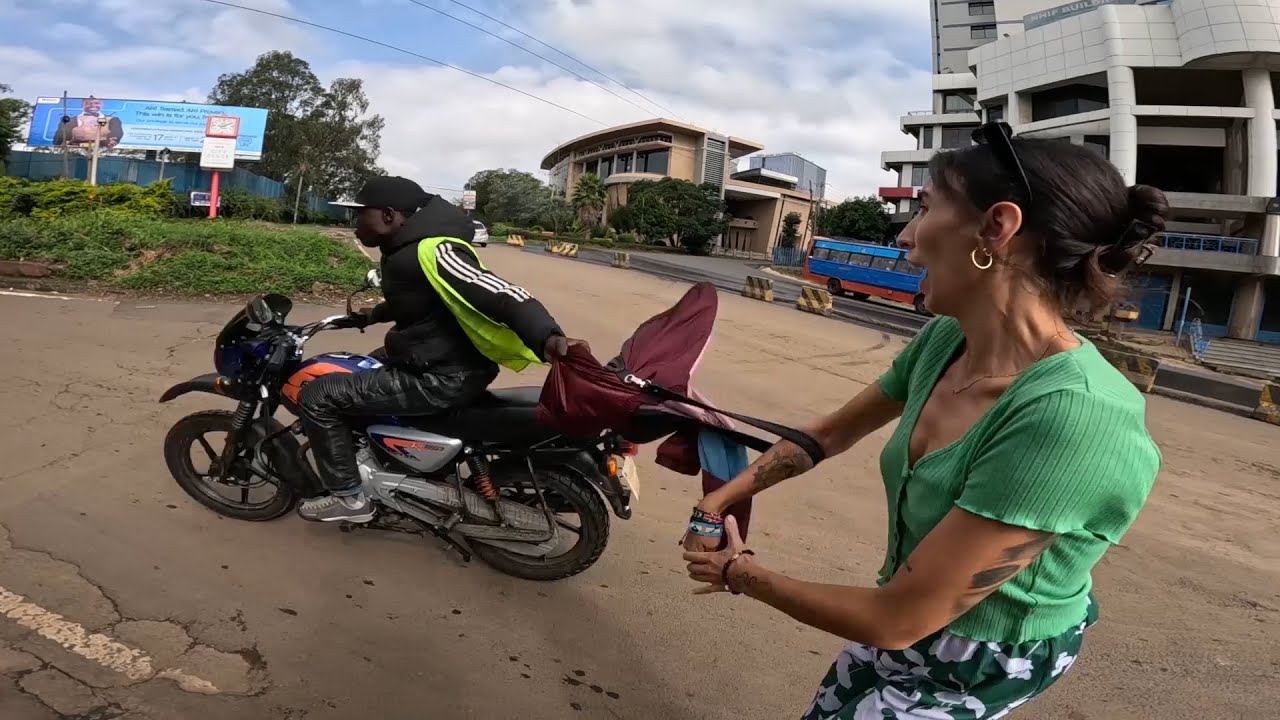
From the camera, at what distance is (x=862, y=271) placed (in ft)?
88.4

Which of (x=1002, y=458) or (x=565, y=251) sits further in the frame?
(x=565, y=251)

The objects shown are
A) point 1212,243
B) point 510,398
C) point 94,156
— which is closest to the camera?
point 510,398

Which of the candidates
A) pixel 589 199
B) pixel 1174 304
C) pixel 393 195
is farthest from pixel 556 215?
pixel 393 195

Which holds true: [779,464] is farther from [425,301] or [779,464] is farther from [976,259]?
[425,301]

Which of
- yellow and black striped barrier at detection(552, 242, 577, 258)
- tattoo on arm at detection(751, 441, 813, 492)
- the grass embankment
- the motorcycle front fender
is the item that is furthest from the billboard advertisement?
tattoo on arm at detection(751, 441, 813, 492)

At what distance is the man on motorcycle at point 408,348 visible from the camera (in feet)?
9.62

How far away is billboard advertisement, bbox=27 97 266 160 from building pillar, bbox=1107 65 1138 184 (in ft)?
125

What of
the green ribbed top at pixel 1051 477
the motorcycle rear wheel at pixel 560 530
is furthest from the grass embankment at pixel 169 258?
the green ribbed top at pixel 1051 477

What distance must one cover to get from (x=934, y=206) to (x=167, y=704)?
2613 mm

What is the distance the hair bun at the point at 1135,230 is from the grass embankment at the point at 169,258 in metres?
9.62

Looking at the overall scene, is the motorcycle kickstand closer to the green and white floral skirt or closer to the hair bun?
the green and white floral skirt

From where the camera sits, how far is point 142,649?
8.22 feet

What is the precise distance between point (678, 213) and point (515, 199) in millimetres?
18813

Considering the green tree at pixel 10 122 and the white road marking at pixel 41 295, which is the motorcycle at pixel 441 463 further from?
the green tree at pixel 10 122
